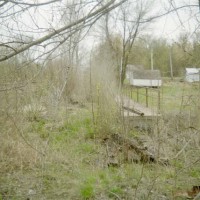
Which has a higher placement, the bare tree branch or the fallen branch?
the bare tree branch

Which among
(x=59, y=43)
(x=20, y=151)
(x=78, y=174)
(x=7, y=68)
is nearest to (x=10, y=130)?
(x=20, y=151)

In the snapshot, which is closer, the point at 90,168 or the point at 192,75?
the point at 90,168

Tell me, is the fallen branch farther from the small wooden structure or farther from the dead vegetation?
the small wooden structure

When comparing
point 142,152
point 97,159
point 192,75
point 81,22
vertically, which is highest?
point 81,22

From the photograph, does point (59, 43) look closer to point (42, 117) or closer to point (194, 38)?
point (194, 38)

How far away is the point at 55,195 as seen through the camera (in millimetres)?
4637

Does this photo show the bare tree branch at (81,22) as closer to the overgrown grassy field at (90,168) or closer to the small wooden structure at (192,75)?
the overgrown grassy field at (90,168)

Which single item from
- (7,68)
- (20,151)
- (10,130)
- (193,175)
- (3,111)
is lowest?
(193,175)

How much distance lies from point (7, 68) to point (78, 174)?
2.36 metres

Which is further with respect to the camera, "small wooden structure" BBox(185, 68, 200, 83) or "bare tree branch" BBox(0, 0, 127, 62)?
"small wooden structure" BBox(185, 68, 200, 83)

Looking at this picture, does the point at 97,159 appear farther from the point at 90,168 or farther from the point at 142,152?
the point at 142,152

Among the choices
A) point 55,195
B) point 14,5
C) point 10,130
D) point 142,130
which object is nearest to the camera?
point 14,5

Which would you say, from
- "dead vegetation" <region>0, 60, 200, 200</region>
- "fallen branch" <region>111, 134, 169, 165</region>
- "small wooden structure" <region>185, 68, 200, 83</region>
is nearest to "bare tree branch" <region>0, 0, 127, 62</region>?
"dead vegetation" <region>0, 60, 200, 200</region>

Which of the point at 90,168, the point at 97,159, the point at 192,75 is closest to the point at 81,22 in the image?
the point at 90,168
